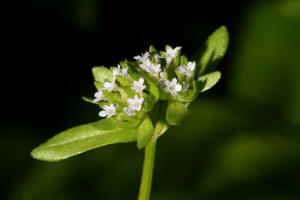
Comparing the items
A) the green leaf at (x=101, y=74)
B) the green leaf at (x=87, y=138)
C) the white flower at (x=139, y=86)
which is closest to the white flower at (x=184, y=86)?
the white flower at (x=139, y=86)

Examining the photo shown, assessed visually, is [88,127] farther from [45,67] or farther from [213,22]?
[213,22]

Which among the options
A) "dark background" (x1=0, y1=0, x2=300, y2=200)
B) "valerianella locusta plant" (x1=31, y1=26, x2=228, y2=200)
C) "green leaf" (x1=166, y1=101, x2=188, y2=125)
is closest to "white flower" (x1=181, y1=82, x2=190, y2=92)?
"valerianella locusta plant" (x1=31, y1=26, x2=228, y2=200)

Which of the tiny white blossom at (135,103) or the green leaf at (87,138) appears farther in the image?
the green leaf at (87,138)

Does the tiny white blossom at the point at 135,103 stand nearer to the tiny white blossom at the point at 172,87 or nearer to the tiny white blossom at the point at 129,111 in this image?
the tiny white blossom at the point at 129,111

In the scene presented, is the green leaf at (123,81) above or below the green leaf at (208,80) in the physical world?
above

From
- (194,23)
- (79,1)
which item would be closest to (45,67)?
(79,1)

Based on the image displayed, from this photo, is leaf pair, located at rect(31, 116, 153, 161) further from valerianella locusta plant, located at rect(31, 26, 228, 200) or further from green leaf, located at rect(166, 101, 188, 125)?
green leaf, located at rect(166, 101, 188, 125)
